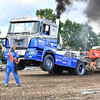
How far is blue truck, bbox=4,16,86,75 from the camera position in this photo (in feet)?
41.3

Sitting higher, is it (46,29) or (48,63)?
(46,29)

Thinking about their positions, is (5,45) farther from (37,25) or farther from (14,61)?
(14,61)

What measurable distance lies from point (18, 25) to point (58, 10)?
7768 millimetres

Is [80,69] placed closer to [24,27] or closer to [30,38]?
[30,38]

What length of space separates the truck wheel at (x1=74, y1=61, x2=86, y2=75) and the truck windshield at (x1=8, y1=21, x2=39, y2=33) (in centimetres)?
456

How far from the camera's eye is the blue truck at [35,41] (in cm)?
1259

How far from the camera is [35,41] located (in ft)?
41.3

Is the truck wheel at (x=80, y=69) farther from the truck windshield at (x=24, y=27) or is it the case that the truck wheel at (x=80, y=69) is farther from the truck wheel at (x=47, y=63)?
the truck windshield at (x=24, y=27)

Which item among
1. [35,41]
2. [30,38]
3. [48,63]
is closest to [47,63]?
[48,63]

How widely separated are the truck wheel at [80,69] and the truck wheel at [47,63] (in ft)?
9.10

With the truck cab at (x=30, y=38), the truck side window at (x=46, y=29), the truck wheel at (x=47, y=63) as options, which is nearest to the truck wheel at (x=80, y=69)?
the truck wheel at (x=47, y=63)

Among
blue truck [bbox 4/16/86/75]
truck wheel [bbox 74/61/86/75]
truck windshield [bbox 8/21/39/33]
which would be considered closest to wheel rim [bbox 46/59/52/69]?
blue truck [bbox 4/16/86/75]

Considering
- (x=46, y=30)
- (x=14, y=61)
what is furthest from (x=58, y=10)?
(x=14, y=61)

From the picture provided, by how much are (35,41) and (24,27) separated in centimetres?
111
